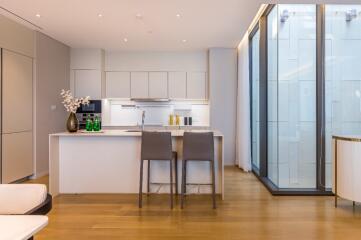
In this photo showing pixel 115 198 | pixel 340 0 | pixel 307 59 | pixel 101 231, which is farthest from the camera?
pixel 307 59

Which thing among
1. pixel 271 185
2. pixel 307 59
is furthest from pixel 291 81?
pixel 271 185

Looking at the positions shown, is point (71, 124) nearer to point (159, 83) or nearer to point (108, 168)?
point (108, 168)

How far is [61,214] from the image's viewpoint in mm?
3414

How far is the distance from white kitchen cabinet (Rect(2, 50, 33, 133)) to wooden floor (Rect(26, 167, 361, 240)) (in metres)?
1.76

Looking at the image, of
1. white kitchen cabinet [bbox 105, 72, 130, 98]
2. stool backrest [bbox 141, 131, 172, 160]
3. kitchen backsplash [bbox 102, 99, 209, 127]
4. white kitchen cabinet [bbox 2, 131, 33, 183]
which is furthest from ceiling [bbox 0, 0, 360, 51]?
white kitchen cabinet [bbox 2, 131, 33, 183]

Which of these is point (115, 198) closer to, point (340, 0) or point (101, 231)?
point (101, 231)

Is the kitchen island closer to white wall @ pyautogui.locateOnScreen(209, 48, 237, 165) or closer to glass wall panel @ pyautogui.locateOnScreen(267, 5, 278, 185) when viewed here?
glass wall panel @ pyautogui.locateOnScreen(267, 5, 278, 185)

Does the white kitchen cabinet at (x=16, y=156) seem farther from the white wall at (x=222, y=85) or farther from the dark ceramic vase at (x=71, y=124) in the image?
the white wall at (x=222, y=85)

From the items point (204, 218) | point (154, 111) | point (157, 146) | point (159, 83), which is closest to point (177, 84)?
point (159, 83)

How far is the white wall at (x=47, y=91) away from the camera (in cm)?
545

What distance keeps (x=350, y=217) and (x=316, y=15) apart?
285 centimetres

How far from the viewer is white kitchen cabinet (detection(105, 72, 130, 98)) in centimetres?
694

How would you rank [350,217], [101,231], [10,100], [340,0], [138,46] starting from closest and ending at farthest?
[101,231], [350,217], [340,0], [10,100], [138,46]

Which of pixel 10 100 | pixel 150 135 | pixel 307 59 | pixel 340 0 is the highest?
pixel 340 0
